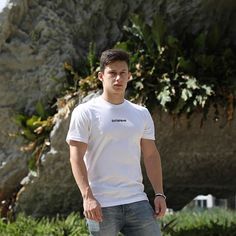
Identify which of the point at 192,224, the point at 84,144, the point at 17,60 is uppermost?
the point at 17,60

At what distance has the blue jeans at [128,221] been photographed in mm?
3768

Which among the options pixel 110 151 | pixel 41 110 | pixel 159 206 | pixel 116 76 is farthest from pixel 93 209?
pixel 41 110

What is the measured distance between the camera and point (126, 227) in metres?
3.90

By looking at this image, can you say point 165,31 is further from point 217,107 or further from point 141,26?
point 217,107

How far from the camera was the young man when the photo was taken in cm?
378

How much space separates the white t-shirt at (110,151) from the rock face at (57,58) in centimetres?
425

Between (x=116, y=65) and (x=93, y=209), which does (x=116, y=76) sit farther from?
(x=93, y=209)

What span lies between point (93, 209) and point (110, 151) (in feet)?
1.28

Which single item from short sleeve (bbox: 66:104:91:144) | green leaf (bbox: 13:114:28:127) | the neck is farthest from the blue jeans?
green leaf (bbox: 13:114:28:127)

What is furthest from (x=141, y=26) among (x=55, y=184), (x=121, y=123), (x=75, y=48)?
(x=121, y=123)

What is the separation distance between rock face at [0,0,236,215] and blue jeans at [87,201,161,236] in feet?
14.1

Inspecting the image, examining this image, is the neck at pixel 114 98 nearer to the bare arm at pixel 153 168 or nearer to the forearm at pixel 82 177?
the bare arm at pixel 153 168

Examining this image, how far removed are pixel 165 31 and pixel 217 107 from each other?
4.07 ft

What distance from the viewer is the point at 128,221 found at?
385 cm
